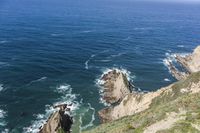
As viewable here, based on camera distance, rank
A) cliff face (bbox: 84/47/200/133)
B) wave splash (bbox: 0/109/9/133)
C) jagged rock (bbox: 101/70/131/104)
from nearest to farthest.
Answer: cliff face (bbox: 84/47/200/133) → wave splash (bbox: 0/109/9/133) → jagged rock (bbox: 101/70/131/104)

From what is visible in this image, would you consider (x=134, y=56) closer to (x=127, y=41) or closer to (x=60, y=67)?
(x=127, y=41)

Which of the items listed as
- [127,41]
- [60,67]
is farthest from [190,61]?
[60,67]

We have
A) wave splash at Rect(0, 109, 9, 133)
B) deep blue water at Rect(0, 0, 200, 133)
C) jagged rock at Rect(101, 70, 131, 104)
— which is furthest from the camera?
jagged rock at Rect(101, 70, 131, 104)

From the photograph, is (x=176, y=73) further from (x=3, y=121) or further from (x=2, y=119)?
(x=3, y=121)

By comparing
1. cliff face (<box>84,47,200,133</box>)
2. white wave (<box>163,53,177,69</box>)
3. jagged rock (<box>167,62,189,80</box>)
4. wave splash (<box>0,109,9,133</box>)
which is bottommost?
wave splash (<box>0,109,9,133</box>)

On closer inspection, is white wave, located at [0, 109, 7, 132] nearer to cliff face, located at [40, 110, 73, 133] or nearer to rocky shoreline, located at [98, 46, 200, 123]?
cliff face, located at [40, 110, 73, 133]

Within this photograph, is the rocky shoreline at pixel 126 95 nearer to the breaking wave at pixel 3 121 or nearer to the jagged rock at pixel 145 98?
the jagged rock at pixel 145 98

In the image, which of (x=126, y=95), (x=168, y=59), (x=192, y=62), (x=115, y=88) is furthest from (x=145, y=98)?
(x=168, y=59)

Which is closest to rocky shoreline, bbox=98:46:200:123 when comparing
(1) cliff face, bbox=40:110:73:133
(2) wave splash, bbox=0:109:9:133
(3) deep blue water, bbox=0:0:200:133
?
(3) deep blue water, bbox=0:0:200:133
